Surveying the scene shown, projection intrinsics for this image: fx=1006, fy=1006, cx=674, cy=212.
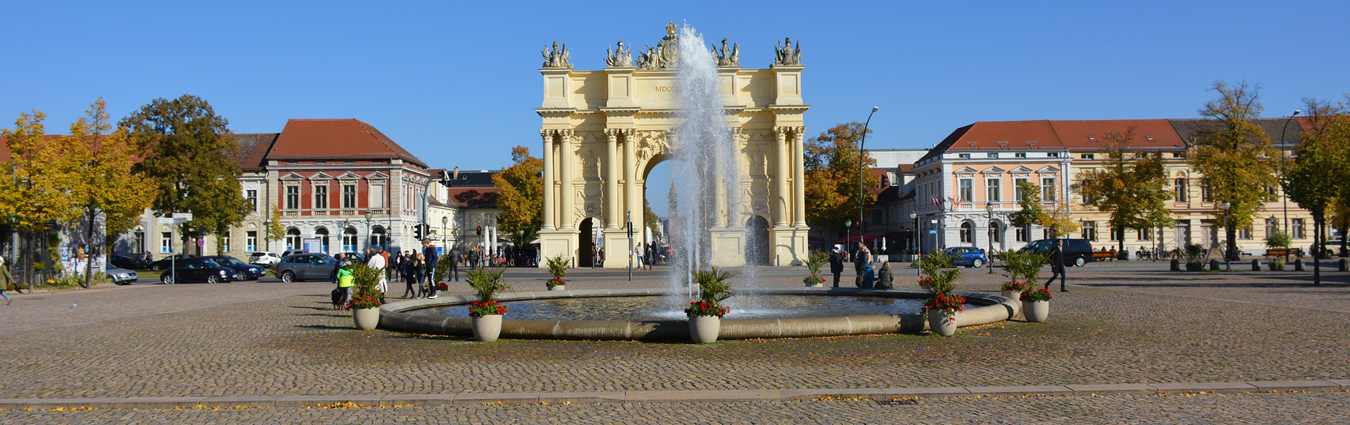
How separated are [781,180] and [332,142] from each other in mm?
38530

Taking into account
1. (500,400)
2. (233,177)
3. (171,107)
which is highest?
(171,107)

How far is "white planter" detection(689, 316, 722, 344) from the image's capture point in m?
13.7

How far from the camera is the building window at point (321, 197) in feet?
255

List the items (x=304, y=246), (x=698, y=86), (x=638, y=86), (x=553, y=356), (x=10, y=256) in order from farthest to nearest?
(x=304, y=246) → (x=638, y=86) → (x=10, y=256) → (x=698, y=86) → (x=553, y=356)

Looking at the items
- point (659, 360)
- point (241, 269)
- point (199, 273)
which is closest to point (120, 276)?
point (199, 273)

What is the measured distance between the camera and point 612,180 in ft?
201

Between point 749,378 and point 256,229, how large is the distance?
250 feet

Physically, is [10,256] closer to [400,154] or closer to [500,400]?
[500,400]

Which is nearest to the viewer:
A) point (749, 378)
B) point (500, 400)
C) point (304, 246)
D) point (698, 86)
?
point (500, 400)

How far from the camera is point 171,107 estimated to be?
63031 mm

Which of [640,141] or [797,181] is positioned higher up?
[640,141]

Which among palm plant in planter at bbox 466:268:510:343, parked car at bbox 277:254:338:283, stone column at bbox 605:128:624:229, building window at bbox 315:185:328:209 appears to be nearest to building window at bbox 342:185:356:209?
building window at bbox 315:185:328:209

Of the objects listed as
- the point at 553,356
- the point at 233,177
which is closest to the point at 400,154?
the point at 233,177

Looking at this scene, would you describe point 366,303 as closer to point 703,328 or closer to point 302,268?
point 703,328
